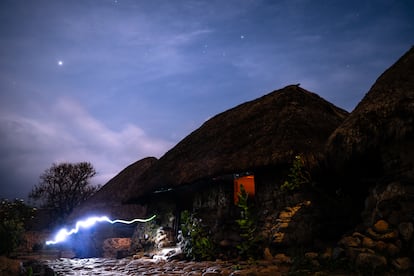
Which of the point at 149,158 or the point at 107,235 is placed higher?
the point at 149,158

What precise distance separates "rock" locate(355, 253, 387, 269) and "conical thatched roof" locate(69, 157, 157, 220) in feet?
52.3

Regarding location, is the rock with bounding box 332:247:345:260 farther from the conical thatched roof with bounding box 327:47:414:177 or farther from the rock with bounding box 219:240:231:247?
the rock with bounding box 219:240:231:247

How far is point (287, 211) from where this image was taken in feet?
24.0

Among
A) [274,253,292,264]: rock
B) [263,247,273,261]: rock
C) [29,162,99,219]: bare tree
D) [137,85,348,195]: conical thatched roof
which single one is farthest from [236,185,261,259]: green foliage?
[29,162,99,219]: bare tree

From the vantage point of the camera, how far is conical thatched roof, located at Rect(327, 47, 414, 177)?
5172mm

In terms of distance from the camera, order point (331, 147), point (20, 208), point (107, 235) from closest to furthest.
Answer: point (331, 147) → point (107, 235) → point (20, 208)

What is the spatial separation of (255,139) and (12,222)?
12.4 meters

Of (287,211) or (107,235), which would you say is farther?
(107,235)

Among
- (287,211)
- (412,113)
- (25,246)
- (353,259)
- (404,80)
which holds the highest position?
(404,80)

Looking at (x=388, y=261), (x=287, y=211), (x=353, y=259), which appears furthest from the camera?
(x=287, y=211)

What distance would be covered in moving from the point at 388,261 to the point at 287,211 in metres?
2.93

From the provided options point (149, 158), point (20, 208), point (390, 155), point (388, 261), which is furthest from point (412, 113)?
point (20, 208)

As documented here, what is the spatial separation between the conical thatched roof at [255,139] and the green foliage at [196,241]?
4.65 feet

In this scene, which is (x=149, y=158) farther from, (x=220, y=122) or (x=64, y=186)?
(x=64, y=186)
